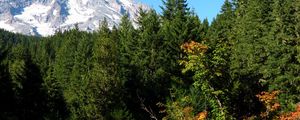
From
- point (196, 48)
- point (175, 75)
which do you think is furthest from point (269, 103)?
point (175, 75)

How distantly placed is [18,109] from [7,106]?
93.0 inches

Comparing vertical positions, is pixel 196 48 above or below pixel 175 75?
below

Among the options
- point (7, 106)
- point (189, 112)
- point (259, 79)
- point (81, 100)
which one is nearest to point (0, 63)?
point (7, 106)

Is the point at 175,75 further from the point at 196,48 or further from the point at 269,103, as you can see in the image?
the point at 196,48

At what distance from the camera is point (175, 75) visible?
51.8 metres

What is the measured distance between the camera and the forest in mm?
26844

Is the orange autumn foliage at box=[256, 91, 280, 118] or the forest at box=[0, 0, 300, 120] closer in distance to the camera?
the orange autumn foliage at box=[256, 91, 280, 118]

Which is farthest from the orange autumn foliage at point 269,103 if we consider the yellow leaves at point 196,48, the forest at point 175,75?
the yellow leaves at point 196,48

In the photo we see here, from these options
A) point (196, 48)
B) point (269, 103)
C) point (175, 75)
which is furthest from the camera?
point (175, 75)

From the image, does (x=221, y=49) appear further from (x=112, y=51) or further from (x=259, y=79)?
(x=259, y=79)

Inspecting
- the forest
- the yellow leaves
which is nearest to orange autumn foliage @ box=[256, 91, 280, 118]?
the forest

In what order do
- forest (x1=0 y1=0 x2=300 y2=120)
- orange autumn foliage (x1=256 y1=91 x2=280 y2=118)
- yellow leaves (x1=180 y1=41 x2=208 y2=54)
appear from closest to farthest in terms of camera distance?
yellow leaves (x1=180 y1=41 x2=208 y2=54), orange autumn foliage (x1=256 y1=91 x2=280 y2=118), forest (x1=0 y1=0 x2=300 y2=120)

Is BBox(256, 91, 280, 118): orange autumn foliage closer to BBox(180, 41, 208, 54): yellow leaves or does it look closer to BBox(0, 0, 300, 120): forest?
BBox(0, 0, 300, 120): forest

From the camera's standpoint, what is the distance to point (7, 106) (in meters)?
51.7
